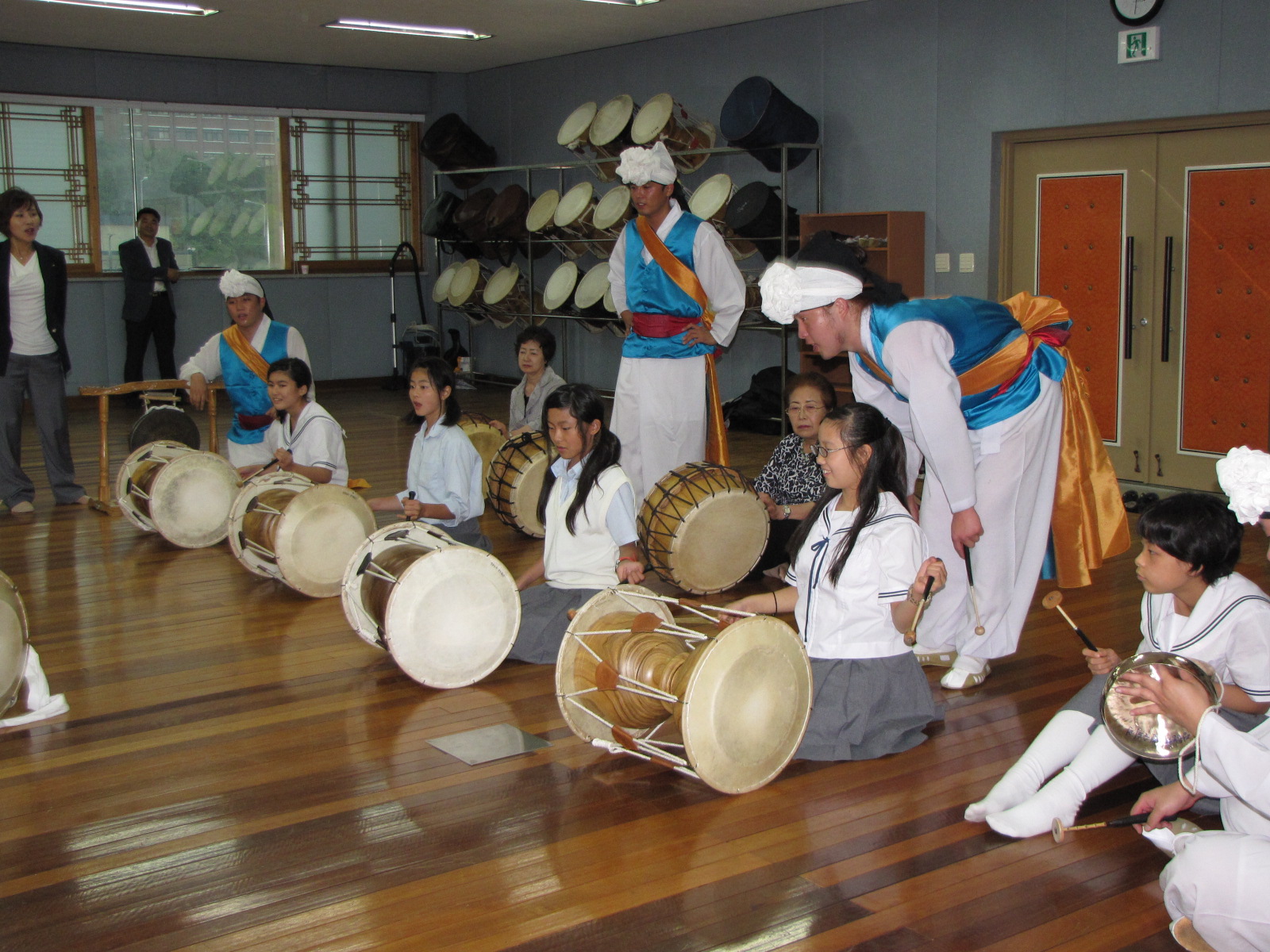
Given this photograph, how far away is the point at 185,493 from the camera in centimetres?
571

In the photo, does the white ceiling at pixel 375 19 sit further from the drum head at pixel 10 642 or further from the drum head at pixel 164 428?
the drum head at pixel 10 642

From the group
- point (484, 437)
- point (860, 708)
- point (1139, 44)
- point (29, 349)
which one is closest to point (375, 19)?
point (29, 349)

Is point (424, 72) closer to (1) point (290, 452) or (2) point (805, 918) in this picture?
(1) point (290, 452)

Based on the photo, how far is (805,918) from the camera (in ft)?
8.05

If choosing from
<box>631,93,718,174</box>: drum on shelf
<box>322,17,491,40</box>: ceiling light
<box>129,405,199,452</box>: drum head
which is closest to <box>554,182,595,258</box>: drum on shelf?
<box>631,93,718,174</box>: drum on shelf

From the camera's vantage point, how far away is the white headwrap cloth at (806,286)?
3391 millimetres

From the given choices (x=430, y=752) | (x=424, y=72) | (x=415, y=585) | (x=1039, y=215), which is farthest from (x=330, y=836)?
(x=424, y=72)

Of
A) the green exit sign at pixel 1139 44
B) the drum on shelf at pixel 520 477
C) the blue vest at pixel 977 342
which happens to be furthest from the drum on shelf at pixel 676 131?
the blue vest at pixel 977 342

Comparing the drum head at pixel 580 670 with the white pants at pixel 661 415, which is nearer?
the drum head at pixel 580 670

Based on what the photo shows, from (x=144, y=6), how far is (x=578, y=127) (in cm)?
332

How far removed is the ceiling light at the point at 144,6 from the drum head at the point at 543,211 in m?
2.97

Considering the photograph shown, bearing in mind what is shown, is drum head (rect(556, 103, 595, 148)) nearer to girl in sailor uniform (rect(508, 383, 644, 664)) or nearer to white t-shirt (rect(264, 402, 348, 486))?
white t-shirt (rect(264, 402, 348, 486))

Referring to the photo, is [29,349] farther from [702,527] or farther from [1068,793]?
[1068,793]

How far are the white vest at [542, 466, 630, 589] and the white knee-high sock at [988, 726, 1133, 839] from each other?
1612 millimetres
